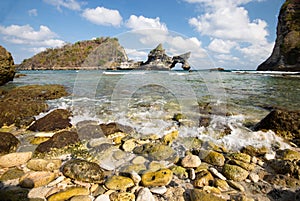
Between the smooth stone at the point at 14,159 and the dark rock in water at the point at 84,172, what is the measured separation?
2.50 ft

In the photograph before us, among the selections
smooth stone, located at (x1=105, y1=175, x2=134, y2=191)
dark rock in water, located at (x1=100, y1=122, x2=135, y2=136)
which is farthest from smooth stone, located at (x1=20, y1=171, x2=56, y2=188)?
dark rock in water, located at (x1=100, y1=122, x2=135, y2=136)

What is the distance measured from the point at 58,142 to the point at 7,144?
2.56 feet

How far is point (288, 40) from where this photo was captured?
41062mm

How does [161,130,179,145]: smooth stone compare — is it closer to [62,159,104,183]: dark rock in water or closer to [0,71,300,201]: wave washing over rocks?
[0,71,300,201]: wave washing over rocks

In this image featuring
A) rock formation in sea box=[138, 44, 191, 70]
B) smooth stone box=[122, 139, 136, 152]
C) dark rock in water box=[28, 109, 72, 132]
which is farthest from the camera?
rock formation in sea box=[138, 44, 191, 70]

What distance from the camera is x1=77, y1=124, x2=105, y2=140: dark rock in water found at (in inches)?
144

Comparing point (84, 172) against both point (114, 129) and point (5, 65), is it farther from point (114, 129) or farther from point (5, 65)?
point (5, 65)

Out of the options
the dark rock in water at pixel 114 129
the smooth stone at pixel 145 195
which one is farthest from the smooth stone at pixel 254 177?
the dark rock in water at pixel 114 129

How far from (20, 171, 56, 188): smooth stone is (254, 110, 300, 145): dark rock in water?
4377 millimetres

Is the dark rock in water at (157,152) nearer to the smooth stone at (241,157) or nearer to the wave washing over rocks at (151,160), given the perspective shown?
the wave washing over rocks at (151,160)

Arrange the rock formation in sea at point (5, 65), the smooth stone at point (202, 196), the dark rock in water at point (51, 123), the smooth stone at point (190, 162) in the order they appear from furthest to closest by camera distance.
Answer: the rock formation in sea at point (5, 65), the dark rock in water at point (51, 123), the smooth stone at point (190, 162), the smooth stone at point (202, 196)

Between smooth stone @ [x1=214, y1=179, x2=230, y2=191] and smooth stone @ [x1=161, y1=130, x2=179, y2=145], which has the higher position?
smooth stone @ [x1=161, y1=130, x2=179, y2=145]

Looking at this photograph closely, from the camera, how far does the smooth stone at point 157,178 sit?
2217 millimetres

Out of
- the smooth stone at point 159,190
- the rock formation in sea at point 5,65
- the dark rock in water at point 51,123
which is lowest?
the smooth stone at point 159,190
